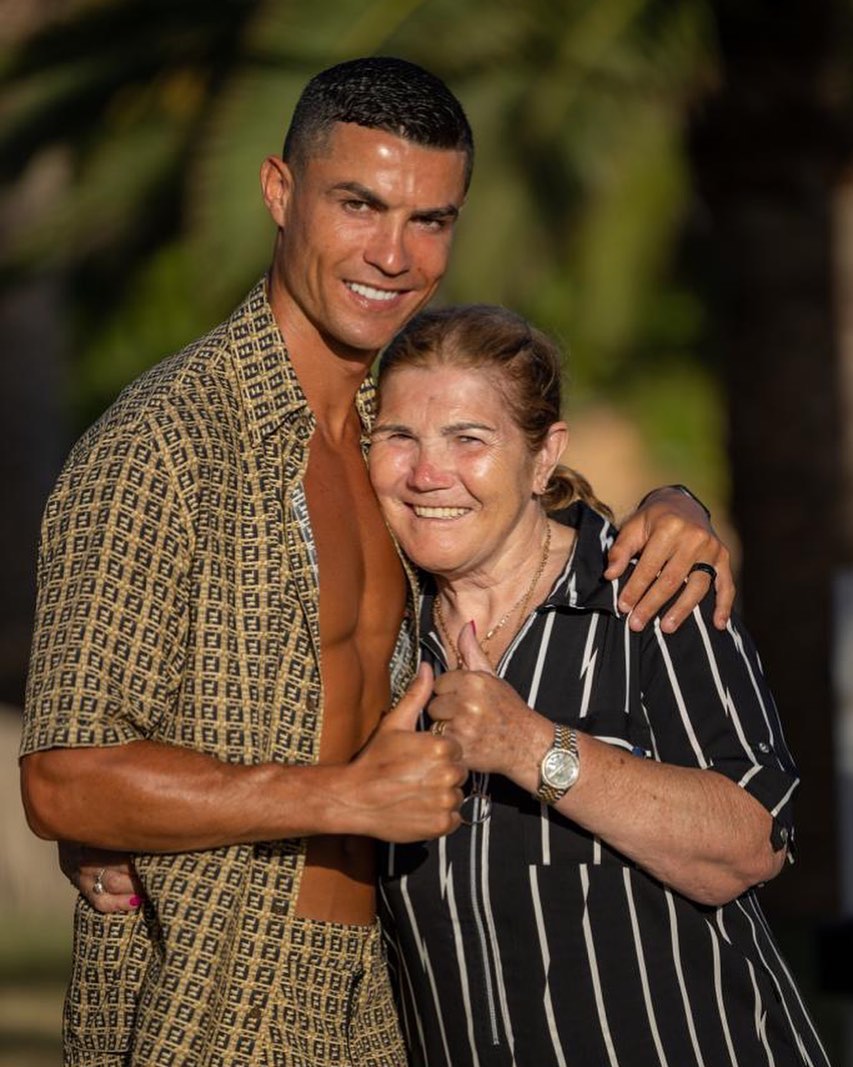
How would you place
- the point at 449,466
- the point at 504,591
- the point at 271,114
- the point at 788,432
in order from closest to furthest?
1. the point at 449,466
2. the point at 504,591
3. the point at 271,114
4. the point at 788,432

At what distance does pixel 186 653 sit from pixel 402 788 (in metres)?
0.43

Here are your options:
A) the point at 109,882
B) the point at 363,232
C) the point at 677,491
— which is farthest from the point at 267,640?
the point at 677,491

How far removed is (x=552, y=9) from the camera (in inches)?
339

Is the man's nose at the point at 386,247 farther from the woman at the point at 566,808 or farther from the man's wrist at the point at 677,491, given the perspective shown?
the man's wrist at the point at 677,491

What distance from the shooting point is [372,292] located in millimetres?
3715

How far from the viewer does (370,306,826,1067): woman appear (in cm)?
346

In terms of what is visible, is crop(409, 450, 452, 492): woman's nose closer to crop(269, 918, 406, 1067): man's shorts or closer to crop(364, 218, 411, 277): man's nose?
crop(364, 218, 411, 277): man's nose

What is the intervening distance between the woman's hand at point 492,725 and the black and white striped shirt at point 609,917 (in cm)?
25

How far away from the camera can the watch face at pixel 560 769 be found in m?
3.42

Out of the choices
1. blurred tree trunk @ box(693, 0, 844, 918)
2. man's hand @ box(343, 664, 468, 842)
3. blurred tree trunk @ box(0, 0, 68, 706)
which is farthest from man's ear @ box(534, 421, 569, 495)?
blurred tree trunk @ box(0, 0, 68, 706)

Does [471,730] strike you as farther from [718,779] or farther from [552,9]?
[552,9]

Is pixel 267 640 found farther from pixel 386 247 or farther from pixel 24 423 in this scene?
pixel 24 423

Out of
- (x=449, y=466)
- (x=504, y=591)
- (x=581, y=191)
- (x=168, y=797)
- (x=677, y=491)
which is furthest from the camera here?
(x=581, y=191)

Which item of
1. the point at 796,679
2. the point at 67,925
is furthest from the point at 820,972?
the point at 67,925
